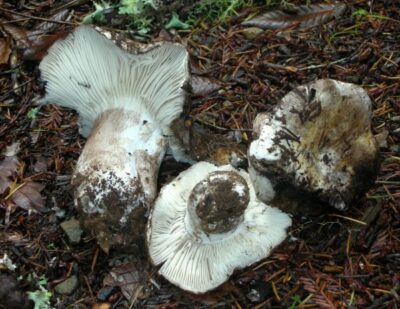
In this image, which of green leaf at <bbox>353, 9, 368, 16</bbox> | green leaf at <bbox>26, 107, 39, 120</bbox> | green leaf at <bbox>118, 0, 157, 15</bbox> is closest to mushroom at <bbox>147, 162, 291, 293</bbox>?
green leaf at <bbox>26, 107, 39, 120</bbox>

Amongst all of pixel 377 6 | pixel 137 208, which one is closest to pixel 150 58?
pixel 137 208

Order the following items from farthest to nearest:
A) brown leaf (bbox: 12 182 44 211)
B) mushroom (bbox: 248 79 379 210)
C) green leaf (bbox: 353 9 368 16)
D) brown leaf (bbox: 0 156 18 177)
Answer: green leaf (bbox: 353 9 368 16) < brown leaf (bbox: 0 156 18 177) < brown leaf (bbox: 12 182 44 211) < mushroom (bbox: 248 79 379 210)

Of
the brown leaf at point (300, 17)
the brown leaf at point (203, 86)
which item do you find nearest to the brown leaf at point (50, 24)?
the brown leaf at point (203, 86)

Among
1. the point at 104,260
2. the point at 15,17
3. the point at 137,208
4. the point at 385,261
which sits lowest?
the point at 385,261

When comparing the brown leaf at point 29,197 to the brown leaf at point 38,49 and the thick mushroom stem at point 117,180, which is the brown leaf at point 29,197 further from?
the brown leaf at point 38,49

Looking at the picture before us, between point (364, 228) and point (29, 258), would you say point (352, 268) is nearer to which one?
point (364, 228)

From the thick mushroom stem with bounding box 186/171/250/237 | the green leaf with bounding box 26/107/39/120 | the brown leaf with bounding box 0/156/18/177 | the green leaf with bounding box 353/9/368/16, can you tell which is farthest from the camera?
the green leaf with bounding box 353/9/368/16

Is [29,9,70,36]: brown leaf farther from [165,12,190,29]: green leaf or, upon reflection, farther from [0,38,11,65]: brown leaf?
[165,12,190,29]: green leaf

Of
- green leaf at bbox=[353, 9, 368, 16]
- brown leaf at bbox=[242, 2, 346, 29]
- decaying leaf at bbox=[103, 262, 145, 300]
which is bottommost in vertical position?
decaying leaf at bbox=[103, 262, 145, 300]
